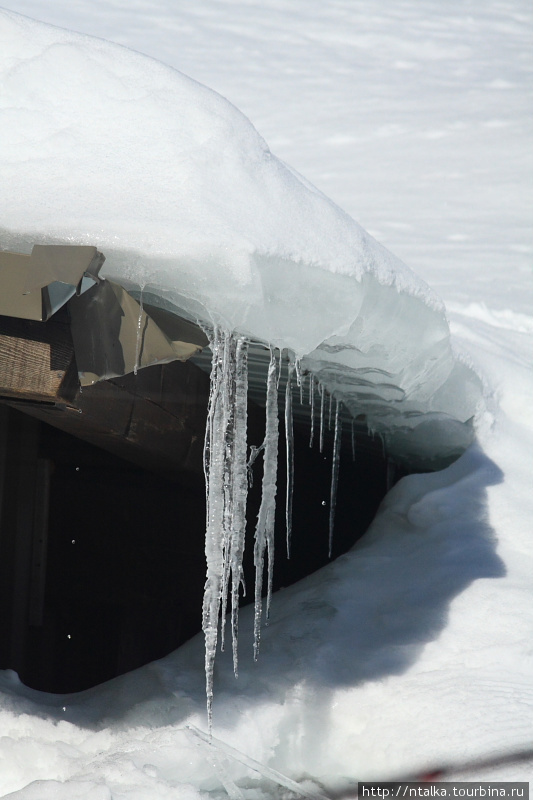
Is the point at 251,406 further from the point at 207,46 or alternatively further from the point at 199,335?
the point at 207,46

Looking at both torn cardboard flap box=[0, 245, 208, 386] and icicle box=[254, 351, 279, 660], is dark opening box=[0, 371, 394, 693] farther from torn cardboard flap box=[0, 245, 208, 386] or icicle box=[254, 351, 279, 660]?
torn cardboard flap box=[0, 245, 208, 386]

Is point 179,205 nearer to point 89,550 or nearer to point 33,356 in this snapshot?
point 33,356

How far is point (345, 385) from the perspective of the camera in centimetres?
302

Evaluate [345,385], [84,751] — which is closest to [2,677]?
[84,751]

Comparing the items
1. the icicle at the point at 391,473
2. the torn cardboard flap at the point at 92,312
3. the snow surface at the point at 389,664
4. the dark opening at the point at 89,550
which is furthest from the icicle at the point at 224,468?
the icicle at the point at 391,473

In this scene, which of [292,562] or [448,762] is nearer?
[448,762]

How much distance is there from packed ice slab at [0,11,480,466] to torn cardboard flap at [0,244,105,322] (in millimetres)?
40

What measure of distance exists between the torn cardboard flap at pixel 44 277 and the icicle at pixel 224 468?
0.45 metres

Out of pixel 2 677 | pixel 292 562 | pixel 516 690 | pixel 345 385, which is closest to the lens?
pixel 516 690

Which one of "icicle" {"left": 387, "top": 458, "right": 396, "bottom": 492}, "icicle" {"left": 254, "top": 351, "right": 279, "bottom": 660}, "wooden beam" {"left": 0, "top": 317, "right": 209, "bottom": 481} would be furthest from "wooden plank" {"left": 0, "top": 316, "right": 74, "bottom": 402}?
"icicle" {"left": 387, "top": 458, "right": 396, "bottom": 492}

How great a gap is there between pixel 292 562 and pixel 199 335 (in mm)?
3731

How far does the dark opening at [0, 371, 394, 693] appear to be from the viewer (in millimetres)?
4637

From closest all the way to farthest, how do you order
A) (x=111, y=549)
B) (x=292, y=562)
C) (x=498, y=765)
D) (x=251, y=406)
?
(x=498, y=765)
(x=251, y=406)
(x=111, y=549)
(x=292, y=562)

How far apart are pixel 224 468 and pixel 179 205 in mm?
879
